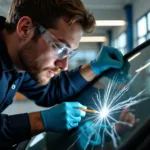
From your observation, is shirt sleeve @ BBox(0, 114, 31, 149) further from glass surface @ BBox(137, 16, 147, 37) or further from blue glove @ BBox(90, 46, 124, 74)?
glass surface @ BBox(137, 16, 147, 37)

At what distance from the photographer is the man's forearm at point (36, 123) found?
89 centimetres

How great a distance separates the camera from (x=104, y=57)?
1064mm

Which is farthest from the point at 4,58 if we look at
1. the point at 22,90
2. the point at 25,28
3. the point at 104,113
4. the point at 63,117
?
the point at 104,113

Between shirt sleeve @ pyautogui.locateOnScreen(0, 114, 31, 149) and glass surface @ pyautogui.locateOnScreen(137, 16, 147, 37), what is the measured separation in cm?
543

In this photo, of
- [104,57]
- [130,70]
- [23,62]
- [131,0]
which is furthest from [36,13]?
[131,0]

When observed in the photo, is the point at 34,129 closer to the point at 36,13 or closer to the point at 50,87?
the point at 50,87

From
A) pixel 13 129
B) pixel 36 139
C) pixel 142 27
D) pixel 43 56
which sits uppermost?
pixel 43 56

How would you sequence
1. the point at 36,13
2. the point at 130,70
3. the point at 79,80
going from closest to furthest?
the point at 130,70, the point at 36,13, the point at 79,80

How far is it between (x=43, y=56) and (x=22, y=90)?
0.31 meters

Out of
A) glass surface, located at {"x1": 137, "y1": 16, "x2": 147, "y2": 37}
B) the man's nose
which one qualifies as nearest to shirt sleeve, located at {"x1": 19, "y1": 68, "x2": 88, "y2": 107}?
the man's nose

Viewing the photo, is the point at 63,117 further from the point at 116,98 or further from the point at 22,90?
the point at 22,90

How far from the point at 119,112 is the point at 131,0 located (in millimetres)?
6037

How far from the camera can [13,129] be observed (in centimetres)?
87

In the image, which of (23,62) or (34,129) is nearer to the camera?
(34,129)
